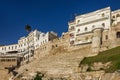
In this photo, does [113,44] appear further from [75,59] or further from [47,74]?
[47,74]

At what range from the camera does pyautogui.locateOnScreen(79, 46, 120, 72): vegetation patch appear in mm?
56562

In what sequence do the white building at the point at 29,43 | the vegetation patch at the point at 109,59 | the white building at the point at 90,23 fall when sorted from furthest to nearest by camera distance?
the white building at the point at 29,43 < the white building at the point at 90,23 < the vegetation patch at the point at 109,59

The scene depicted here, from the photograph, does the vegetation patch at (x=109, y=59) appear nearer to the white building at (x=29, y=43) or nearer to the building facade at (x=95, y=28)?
the building facade at (x=95, y=28)

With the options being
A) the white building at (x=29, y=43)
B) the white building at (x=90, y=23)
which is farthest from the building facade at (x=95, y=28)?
the white building at (x=29, y=43)

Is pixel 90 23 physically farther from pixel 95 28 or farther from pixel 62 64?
pixel 62 64

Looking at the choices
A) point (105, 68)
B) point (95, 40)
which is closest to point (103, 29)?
point (95, 40)

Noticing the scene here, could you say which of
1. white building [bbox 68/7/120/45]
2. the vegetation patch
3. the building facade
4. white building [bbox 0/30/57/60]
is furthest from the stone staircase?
white building [bbox 0/30/57/60]

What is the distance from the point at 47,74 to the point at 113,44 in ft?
52.3

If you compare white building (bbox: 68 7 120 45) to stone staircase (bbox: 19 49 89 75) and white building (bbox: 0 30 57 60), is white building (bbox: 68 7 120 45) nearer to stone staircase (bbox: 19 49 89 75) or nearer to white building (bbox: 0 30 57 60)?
stone staircase (bbox: 19 49 89 75)

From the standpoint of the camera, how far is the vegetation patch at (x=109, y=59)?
5656 centimetres

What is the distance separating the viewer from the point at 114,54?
206ft

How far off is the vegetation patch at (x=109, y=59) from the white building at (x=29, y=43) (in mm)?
36079

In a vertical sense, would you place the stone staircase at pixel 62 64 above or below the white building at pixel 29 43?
below

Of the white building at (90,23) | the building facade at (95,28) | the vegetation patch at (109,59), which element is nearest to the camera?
the vegetation patch at (109,59)
